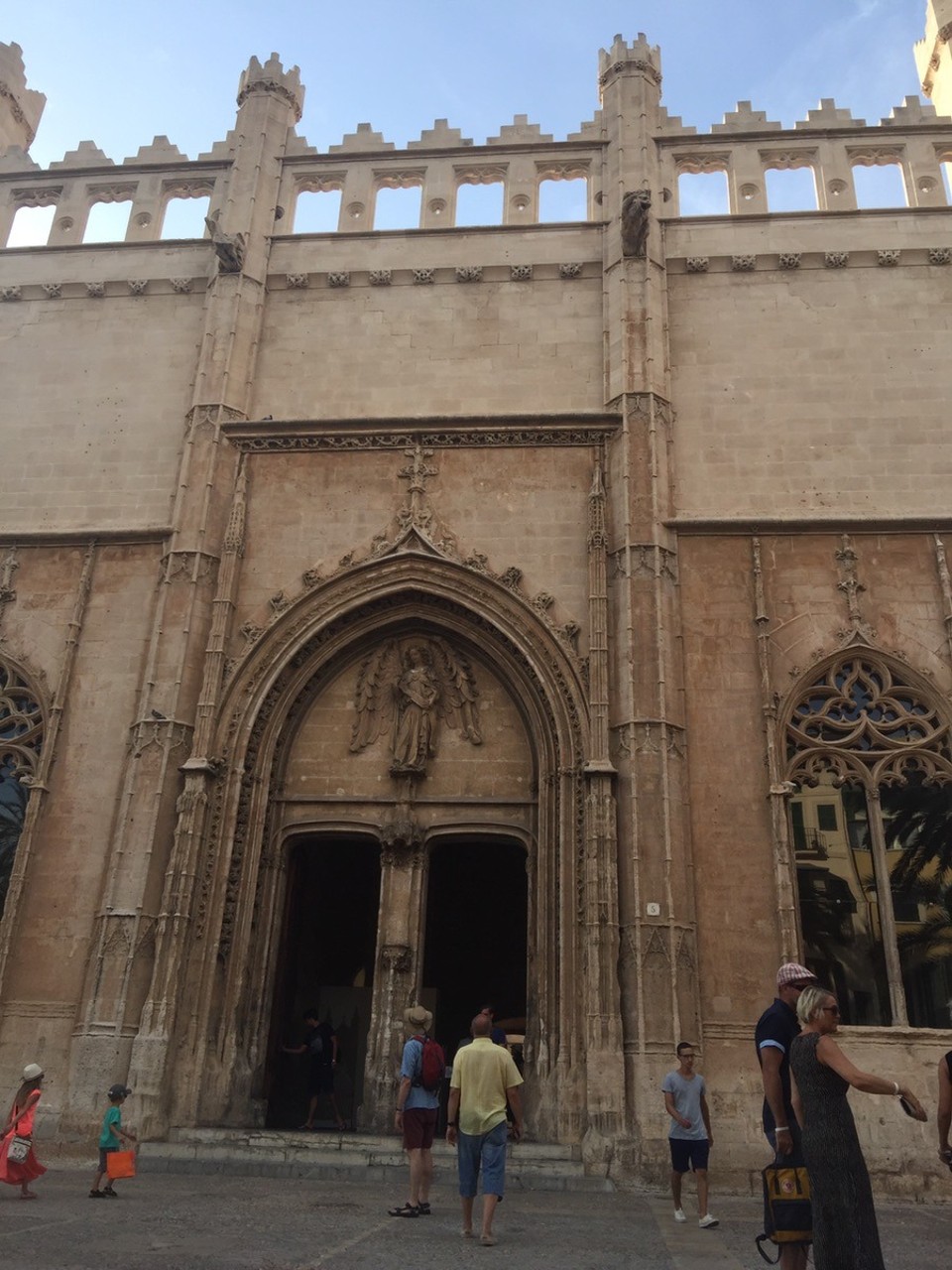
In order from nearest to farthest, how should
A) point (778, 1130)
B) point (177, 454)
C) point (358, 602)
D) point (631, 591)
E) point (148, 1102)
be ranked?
point (778, 1130), point (148, 1102), point (631, 591), point (358, 602), point (177, 454)

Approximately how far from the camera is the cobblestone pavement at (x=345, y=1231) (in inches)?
257

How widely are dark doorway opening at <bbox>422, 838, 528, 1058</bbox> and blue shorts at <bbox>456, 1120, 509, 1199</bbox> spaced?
1316 centimetres

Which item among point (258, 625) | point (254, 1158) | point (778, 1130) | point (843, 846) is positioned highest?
point (258, 625)

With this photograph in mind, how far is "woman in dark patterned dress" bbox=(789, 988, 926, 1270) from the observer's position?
4.55 meters

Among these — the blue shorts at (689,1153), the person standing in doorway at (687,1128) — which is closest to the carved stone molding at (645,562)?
the person standing in doorway at (687,1128)

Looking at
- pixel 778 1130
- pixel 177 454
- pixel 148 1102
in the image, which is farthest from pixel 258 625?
pixel 778 1130

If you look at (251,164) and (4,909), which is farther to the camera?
(251,164)

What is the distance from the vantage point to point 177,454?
701 inches

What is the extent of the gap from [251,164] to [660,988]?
681 inches

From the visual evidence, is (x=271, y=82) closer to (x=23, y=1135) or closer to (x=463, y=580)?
(x=463, y=580)

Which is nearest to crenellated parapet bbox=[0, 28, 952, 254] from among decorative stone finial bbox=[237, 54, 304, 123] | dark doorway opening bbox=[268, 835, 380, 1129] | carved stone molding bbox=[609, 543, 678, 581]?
decorative stone finial bbox=[237, 54, 304, 123]

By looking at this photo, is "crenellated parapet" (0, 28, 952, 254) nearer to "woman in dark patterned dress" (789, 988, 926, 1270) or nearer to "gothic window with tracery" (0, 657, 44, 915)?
"gothic window with tracery" (0, 657, 44, 915)

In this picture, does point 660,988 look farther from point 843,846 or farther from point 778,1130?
point 778,1130

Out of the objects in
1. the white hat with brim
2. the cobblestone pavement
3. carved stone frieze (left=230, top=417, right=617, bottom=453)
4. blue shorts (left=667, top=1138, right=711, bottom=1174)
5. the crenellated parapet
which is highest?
the crenellated parapet
